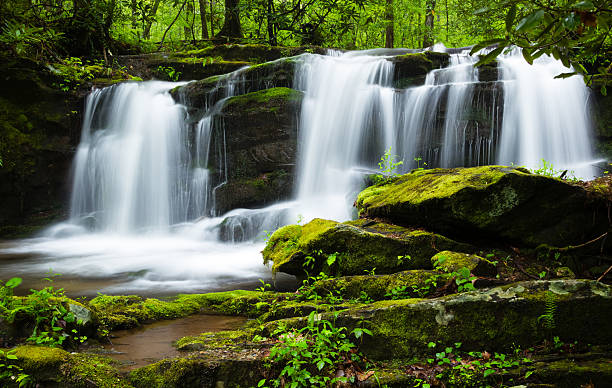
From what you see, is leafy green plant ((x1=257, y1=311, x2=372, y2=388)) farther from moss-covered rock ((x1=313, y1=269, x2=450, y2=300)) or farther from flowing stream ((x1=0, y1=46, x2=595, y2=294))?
flowing stream ((x1=0, y1=46, x2=595, y2=294))

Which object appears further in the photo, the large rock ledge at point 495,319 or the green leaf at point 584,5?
the large rock ledge at point 495,319

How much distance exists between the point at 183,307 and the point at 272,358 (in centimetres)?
216

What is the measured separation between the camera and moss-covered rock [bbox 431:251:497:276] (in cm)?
342

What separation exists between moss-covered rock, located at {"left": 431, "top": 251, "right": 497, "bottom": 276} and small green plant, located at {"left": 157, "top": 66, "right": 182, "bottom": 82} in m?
11.4

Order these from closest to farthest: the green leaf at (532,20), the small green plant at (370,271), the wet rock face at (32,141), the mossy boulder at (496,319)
A: the green leaf at (532,20) → the mossy boulder at (496,319) → the small green plant at (370,271) → the wet rock face at (32,141)

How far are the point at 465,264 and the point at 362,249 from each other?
1.12 metres

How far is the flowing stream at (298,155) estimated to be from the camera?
28.0 ft

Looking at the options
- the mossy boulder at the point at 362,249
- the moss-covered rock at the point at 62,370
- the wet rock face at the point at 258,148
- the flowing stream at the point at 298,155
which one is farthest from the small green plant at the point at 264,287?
the wet rock face at the point at 258,148

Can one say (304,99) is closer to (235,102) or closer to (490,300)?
(235,102)

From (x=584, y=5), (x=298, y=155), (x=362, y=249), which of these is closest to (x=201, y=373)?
(x=362, y=249)

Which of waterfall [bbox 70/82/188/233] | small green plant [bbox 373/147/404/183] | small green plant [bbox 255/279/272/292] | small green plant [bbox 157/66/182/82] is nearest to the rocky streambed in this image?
small green plant [bbox 255/279/272/292]

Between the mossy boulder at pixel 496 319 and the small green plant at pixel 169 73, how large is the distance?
11.9 meters

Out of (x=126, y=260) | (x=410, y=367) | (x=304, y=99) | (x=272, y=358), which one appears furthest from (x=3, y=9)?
(x=410, y=367)

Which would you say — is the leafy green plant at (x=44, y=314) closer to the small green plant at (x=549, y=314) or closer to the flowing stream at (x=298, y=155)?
the small green plant at (x=549, y=314)
